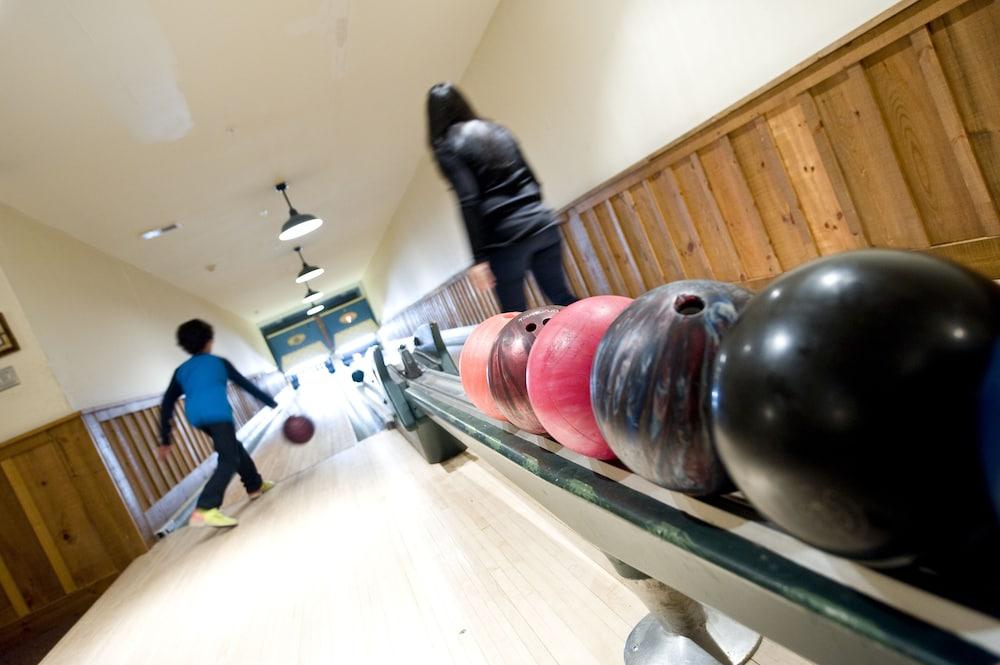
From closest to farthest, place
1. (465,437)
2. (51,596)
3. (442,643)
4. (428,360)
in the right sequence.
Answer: (442,643) < (465,437) < (428,360) < (51,596)

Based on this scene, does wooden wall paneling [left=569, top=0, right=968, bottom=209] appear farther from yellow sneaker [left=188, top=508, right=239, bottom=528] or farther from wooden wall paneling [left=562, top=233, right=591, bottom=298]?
yellow sneaker [left=188, top=508, right=239, bottom=528]

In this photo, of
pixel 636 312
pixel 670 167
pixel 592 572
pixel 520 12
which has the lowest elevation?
pixel 592 572

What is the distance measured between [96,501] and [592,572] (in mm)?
3820

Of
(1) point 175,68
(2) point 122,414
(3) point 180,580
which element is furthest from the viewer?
(2) point 122,414

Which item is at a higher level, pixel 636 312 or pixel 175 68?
pixel 175 68

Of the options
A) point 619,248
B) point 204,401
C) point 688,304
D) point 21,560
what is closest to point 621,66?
point 619,248

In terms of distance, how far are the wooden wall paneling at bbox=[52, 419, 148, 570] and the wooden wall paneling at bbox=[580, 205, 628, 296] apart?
3817 mm

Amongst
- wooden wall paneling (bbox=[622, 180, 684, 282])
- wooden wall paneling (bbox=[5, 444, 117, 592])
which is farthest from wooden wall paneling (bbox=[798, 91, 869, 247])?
wooden wall paneling (bbox=[5, 444, 117, 592])

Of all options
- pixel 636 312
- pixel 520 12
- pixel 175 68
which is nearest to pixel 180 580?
pixel 175 68

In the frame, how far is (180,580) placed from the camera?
2691 millimetres

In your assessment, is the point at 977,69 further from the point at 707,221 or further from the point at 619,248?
the point at 619,248

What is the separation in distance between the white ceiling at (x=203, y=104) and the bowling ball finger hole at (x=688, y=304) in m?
2.92

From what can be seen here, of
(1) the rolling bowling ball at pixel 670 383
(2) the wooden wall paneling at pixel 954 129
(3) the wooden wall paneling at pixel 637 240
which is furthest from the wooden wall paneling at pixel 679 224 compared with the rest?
(1) the rolling bowling ball at pixel 670 383

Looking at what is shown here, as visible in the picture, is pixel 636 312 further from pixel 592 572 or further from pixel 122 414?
pixel 122 414
